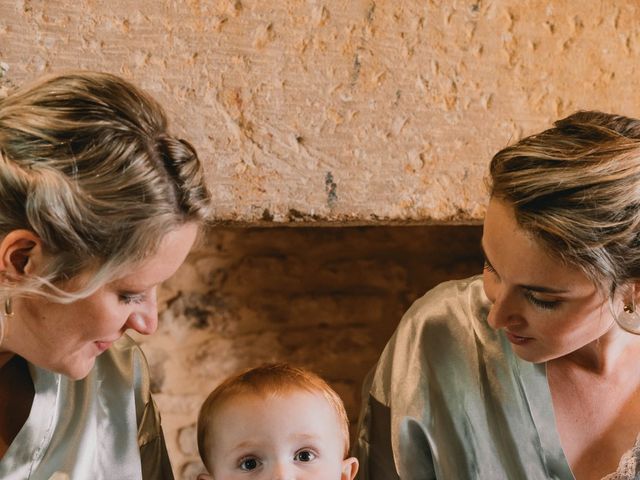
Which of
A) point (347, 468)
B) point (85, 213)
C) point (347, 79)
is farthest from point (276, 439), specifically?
point (347, 79)

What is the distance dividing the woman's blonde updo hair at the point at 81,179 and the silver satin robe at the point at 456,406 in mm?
705

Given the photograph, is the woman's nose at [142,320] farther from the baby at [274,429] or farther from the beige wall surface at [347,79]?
the beige wall surface at [347,79]

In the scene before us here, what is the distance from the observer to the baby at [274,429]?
155 cm

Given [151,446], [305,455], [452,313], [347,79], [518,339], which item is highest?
[347,79]

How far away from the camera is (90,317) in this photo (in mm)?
1316

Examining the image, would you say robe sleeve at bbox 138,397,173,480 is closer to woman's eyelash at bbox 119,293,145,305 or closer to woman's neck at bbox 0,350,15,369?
woman's neck at bbox 0,350,15,369

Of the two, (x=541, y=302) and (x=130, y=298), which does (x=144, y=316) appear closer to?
(x=130, y=298)

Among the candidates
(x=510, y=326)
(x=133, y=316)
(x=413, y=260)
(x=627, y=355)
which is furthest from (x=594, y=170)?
(x=413, y=260)

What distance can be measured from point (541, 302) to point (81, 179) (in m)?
0.78

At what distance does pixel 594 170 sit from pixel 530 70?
71 centimetres

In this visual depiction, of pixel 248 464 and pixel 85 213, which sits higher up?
pixel 85 213

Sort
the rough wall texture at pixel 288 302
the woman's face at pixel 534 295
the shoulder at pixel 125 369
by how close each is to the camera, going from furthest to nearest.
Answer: the rough wall texture at pixel 288 302 < the shoulder at pixel 125 369 < the woman's face at pixel 534 295

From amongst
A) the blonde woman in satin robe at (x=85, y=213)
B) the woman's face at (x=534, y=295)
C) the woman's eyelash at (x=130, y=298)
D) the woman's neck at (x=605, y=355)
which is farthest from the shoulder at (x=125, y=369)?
the woman's neck at (x=605, y=355)

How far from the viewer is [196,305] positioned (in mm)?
2459
